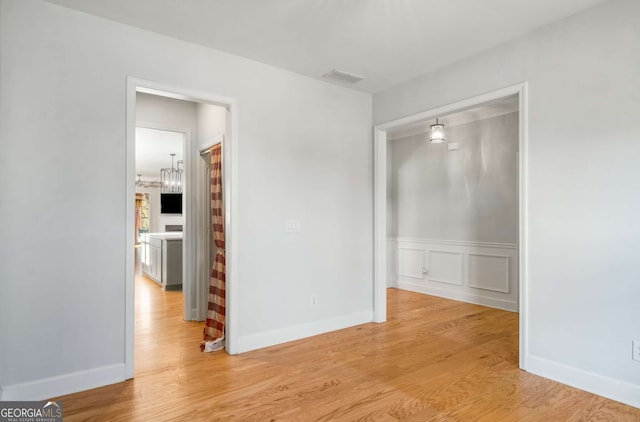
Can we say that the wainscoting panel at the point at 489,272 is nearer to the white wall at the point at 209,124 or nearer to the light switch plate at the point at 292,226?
the light switch plate at the point at 292,226

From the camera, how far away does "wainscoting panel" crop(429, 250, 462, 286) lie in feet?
17.9

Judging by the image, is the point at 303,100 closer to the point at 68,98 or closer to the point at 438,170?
the point at 68,98

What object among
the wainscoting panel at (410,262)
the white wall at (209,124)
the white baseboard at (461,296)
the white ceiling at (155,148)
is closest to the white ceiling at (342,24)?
the white wall at (209,124)

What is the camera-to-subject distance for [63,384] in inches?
99.8

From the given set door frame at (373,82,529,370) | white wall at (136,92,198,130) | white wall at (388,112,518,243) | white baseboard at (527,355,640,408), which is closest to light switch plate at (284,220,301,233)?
door frame at (373,82,529,370)

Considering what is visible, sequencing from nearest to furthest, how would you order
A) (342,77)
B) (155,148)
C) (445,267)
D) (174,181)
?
(342,77)
(445,267)
(155,148)
(174,181)

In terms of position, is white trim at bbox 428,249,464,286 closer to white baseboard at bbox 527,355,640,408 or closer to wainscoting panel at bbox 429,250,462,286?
wainscoting panel at bbox 429,250,462,286

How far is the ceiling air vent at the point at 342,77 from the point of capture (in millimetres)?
3752

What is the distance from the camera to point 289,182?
372 centimetres

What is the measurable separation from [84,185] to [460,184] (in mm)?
4762

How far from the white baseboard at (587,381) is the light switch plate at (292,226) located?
7.63ft

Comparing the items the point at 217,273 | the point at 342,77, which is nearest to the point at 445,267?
the point at 342,77

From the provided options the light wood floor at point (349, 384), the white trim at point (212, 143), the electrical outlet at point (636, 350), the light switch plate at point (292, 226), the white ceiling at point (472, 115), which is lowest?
the light wood floor at point (349, 384)

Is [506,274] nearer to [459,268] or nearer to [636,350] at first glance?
[459,268]
